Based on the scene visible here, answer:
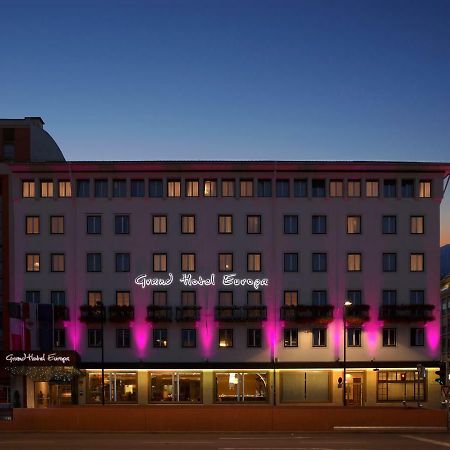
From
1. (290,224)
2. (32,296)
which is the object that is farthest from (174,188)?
(32,296)

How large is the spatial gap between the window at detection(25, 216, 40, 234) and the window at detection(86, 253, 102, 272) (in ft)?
18.1

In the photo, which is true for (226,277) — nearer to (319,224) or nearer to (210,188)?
(210,188)

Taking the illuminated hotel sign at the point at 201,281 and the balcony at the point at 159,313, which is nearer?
the balcony at the point at 159,313

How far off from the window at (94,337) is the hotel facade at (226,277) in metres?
0.09

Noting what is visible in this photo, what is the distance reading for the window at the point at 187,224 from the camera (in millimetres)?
57594

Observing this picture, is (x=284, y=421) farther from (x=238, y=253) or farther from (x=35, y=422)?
(x=238, y=253)

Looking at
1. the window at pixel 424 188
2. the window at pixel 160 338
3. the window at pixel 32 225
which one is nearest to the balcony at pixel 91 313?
the window at pixel 160 338

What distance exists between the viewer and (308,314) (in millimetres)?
56125

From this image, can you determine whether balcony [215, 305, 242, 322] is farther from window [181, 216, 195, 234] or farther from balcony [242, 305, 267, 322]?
window [181, 216, 195, 234]

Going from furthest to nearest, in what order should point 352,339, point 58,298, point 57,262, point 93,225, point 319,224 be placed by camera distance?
point 319,224 < point 93,225 < point 57,262 < point 58,298 < point 352,339

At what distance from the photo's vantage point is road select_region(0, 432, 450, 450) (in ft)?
102

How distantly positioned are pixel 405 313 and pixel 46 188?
3607cm

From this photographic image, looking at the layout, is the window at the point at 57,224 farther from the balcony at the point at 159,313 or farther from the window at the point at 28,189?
the balcony at the point at 159,313

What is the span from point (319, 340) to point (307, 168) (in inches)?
643
